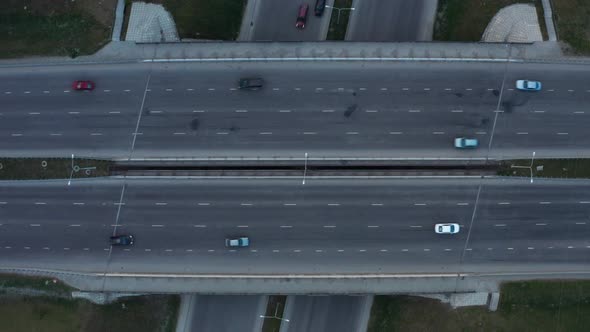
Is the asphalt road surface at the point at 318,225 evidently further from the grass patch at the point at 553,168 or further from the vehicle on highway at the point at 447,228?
the grass patch at the point at 553,168

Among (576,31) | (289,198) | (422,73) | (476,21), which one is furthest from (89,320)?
(576,31)

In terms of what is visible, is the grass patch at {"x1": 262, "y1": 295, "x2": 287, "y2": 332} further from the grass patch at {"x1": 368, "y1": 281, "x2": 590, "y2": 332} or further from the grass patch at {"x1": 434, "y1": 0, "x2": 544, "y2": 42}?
the grass patch at {"x1": 434, "y1": 0, "x2": 544, "y2": 42}

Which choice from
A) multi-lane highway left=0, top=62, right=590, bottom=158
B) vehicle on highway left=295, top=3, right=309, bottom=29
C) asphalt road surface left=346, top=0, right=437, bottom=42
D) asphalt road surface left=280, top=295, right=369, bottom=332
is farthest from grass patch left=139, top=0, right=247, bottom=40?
asphalt road surface left=280, top=295, right=369, bottom=332

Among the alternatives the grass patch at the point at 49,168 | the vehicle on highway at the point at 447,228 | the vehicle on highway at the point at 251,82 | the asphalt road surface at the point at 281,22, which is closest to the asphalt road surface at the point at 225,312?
the grass patch at the point at 49,168

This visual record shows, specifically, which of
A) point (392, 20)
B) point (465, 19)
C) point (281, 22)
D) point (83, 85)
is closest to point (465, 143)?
point (465, 19)

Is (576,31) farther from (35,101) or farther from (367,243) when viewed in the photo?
(35,101)

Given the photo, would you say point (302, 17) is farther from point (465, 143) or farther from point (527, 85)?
point (527, 85)
